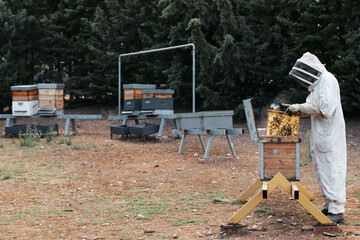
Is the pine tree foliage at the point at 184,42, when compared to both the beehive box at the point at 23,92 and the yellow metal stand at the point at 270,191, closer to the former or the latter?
the beehive box at the point at 23,92

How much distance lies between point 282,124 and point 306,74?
25.1 inches

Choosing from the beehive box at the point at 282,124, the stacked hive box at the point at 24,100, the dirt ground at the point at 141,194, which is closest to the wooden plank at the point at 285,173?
the beehive box at the point at 282,124

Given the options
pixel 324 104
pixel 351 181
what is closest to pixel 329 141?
pixel 324 104

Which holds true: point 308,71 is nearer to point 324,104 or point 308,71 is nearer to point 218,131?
point 324,104

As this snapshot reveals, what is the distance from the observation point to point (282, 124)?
5.20m

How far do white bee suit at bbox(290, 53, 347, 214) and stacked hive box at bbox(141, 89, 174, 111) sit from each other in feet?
30.8

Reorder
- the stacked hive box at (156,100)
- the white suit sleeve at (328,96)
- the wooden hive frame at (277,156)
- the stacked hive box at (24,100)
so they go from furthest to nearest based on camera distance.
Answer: the stacked hive box at (24,100) → the stacked hive box at (156,100) → the wooden hive frame at (277,156) → the white suit sleeve at (328,96)

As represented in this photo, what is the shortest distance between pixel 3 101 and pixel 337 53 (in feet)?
46.2

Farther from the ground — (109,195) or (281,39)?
(281,39)

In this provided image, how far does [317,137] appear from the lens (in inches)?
199

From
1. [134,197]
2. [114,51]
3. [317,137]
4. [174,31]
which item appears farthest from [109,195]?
[114,51]

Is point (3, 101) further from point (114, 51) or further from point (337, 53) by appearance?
point (337, 53)

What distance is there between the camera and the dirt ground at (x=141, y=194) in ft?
16.5

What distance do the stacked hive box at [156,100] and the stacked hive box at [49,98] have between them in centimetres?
288
